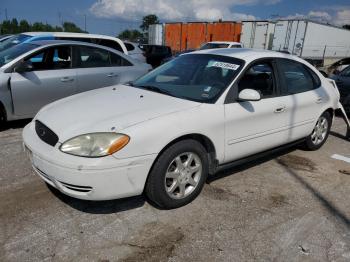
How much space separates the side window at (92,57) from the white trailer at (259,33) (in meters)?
21.4

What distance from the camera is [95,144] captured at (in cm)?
295

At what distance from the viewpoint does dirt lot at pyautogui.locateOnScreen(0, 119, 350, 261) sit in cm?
284

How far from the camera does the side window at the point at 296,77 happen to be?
4539mm

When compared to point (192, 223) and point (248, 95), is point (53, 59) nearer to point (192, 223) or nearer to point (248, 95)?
point (248, 95)

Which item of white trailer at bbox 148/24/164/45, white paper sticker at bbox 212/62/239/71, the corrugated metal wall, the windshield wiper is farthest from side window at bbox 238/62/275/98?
white trailer at bbox 148/24/164/45

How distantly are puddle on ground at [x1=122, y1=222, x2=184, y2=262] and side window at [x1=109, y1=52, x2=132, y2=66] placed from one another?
4378 mm

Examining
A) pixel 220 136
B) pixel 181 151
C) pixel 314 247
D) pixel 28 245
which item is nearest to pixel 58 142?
pixel 28 245

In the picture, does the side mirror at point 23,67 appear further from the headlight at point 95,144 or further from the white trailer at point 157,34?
the white trailer at point 157,34

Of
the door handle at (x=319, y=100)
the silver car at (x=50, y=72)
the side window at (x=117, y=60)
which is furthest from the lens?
the side window at (x=117, y=60)

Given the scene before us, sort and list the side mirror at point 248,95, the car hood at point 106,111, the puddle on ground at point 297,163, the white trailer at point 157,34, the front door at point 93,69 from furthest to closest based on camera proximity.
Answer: the white trailer at point 157,34 → the front door at point 93,69 → the puddle on ground at point 297,163 → the side mirror at point 248,95 → the car hood at point 106,111

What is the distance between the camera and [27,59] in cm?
576

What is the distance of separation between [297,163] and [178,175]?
2335 millimetres

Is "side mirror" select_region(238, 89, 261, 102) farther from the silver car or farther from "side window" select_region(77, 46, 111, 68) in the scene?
"side window" select_region(77, 46, 111, 68)

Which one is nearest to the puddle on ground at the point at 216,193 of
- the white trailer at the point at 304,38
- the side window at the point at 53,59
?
the side window at the point at 53,59
